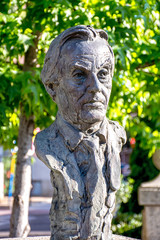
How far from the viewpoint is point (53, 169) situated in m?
2.78

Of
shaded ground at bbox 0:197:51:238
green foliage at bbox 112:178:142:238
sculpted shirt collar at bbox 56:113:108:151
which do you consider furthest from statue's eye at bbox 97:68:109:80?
shaded ground at bbox 0:197:51:238

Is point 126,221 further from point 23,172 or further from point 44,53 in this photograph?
point 44,53

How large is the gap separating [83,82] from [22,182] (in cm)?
257

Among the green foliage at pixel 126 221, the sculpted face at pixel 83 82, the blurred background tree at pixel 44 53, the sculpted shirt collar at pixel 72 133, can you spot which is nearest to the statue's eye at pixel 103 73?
the sculpted face at pixel 83 82

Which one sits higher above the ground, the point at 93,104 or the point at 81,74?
the point at 81,74

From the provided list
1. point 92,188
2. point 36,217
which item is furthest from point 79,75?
point 36,217

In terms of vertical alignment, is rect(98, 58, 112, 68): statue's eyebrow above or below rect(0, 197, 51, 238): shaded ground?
above

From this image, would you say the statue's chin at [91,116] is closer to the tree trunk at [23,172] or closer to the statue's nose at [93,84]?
the statue's nose at [93,84]

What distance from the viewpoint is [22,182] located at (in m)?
4.99

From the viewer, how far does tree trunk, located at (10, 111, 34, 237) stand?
4.93 m

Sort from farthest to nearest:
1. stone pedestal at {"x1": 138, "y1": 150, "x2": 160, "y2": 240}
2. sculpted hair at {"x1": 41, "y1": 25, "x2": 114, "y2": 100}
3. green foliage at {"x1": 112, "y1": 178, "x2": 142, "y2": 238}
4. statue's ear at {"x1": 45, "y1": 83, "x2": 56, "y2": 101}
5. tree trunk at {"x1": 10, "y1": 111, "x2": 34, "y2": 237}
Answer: green foliage at {"x1": 112, "y1": 178, "x2": 142, "y2": 238}, stone pedestal at {"x1": 138, "y1": 150, "x2": 160, "y2": 240}, tree trunk at {"x1": 10, "y1": 111, "x2": 34, "y2": 237}, statue's ear at {"x1": 45, "y1": 83, "x2": 56, "y2": 101}, sculpted hair at {"x1": 41, "y1": 25, "x2": 114, "y2": 100}

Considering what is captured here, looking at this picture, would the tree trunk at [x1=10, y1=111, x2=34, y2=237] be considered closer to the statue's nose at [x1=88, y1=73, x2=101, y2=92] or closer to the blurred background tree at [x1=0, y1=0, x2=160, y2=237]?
the blurred background tree at [x1=0, y1=0, x2=160, y2=237]

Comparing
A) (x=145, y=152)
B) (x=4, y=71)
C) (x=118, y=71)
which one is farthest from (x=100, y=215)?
(x=145, y=152)

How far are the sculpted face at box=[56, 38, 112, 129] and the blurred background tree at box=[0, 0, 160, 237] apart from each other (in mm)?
999
